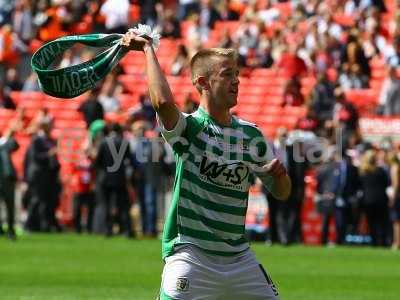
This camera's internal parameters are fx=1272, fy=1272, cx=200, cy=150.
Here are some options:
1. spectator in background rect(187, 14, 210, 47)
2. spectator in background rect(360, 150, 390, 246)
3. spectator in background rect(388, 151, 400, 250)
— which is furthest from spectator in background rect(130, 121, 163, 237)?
spectator in background rect(187, 14, 210, 47)

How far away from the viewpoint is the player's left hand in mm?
7762

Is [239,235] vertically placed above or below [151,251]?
above

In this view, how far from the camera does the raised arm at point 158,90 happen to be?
25.0 feet

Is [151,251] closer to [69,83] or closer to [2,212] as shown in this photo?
[2,212]

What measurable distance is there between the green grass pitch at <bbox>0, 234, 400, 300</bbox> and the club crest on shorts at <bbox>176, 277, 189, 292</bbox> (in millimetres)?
6399

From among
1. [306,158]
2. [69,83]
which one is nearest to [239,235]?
[69,83]

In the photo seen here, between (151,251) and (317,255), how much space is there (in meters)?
2.84

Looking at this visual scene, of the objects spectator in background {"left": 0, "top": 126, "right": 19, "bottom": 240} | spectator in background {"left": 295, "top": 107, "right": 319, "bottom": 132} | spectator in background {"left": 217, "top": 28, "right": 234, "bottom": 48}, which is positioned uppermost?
spectator in background {"left": 217, "top": 28, "right": 234, "bottom": 48}

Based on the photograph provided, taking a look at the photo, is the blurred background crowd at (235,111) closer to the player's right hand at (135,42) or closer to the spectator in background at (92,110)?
the spectator in background at (92,110)

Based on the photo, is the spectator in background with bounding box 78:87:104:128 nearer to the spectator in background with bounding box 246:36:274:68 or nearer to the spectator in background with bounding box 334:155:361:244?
the spectator in background with bounding box 246:36:274:68

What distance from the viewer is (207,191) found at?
26.2 ft

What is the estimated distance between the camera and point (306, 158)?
84.1ft

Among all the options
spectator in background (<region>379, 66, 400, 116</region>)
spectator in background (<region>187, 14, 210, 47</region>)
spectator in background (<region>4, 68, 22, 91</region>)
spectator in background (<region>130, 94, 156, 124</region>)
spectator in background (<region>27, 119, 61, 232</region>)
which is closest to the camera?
spectator in background (<region>27, 119, 61, 232</region>)

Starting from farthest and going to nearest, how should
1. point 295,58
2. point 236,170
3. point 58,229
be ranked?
point 295,58 → point 58,229 → point 236,170
